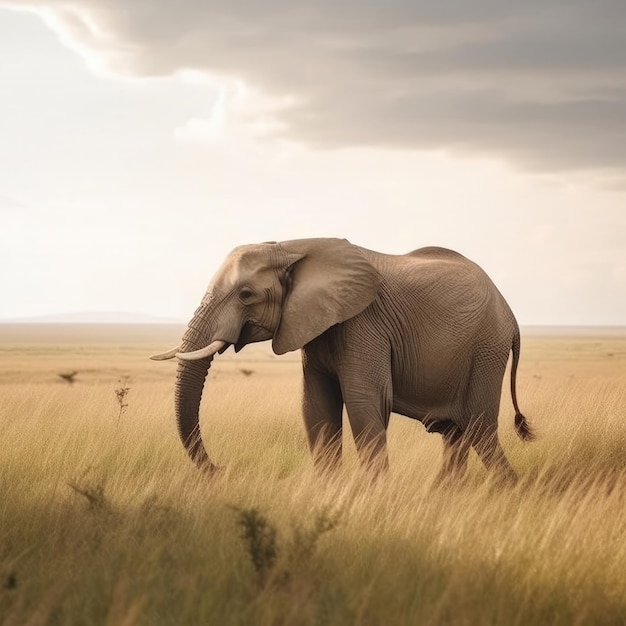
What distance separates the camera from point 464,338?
29.7ft

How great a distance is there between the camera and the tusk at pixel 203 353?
811 centimetres

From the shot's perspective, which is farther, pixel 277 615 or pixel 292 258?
pixel 292 258

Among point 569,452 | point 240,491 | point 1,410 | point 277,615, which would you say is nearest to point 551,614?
point 277,615

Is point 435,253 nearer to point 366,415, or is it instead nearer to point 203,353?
point 366,415

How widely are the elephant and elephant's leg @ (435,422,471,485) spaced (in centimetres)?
1

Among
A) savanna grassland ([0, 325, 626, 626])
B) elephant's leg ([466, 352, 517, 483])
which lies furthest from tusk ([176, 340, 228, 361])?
elephant's leg ([466, 352, 517, 483])

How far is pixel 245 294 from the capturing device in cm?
835

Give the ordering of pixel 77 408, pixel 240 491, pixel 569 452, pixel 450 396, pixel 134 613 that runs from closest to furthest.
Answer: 1. pixel 134 613
2. pixel 240 491
3. pixel 450 396
4. pixel 569 452
5. pixel 77 408

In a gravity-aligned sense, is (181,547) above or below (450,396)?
below

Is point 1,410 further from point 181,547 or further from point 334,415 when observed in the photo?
point 181,547

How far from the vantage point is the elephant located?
8.35m

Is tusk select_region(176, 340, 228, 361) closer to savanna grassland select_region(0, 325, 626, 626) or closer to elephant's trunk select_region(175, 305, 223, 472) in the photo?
elephant's trunk select_region(175, 305, 223, 472)

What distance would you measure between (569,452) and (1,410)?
274 inches

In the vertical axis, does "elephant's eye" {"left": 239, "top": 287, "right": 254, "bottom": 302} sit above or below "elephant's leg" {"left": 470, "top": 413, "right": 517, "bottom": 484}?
above
